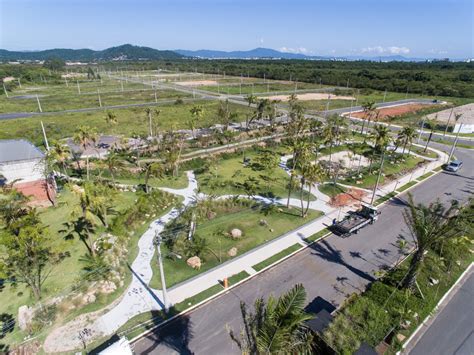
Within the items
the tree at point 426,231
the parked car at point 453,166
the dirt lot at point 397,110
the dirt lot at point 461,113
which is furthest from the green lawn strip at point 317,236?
the dirt lot at point 397,110

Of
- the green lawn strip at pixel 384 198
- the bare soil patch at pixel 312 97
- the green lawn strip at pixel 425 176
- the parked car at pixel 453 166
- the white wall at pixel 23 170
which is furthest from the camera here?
the bare soil patch at pixel 312 97

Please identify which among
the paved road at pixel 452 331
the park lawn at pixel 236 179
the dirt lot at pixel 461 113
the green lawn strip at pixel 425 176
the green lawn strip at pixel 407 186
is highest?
the dirt lot at pixel 461 113

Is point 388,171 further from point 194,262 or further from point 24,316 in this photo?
point 24,316

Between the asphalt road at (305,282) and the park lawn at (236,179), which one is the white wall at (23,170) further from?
the asphalt road at (305,282)

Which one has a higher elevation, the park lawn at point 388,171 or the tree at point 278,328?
the tree at point 278,328

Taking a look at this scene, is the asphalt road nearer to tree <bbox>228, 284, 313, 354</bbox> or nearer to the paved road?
the paved road

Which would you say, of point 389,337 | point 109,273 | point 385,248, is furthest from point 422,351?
point 109,273

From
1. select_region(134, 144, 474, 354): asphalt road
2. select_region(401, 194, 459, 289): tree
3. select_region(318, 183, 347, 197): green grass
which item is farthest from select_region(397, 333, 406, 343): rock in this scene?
select_region(318, 183, 347, 197): green grass
